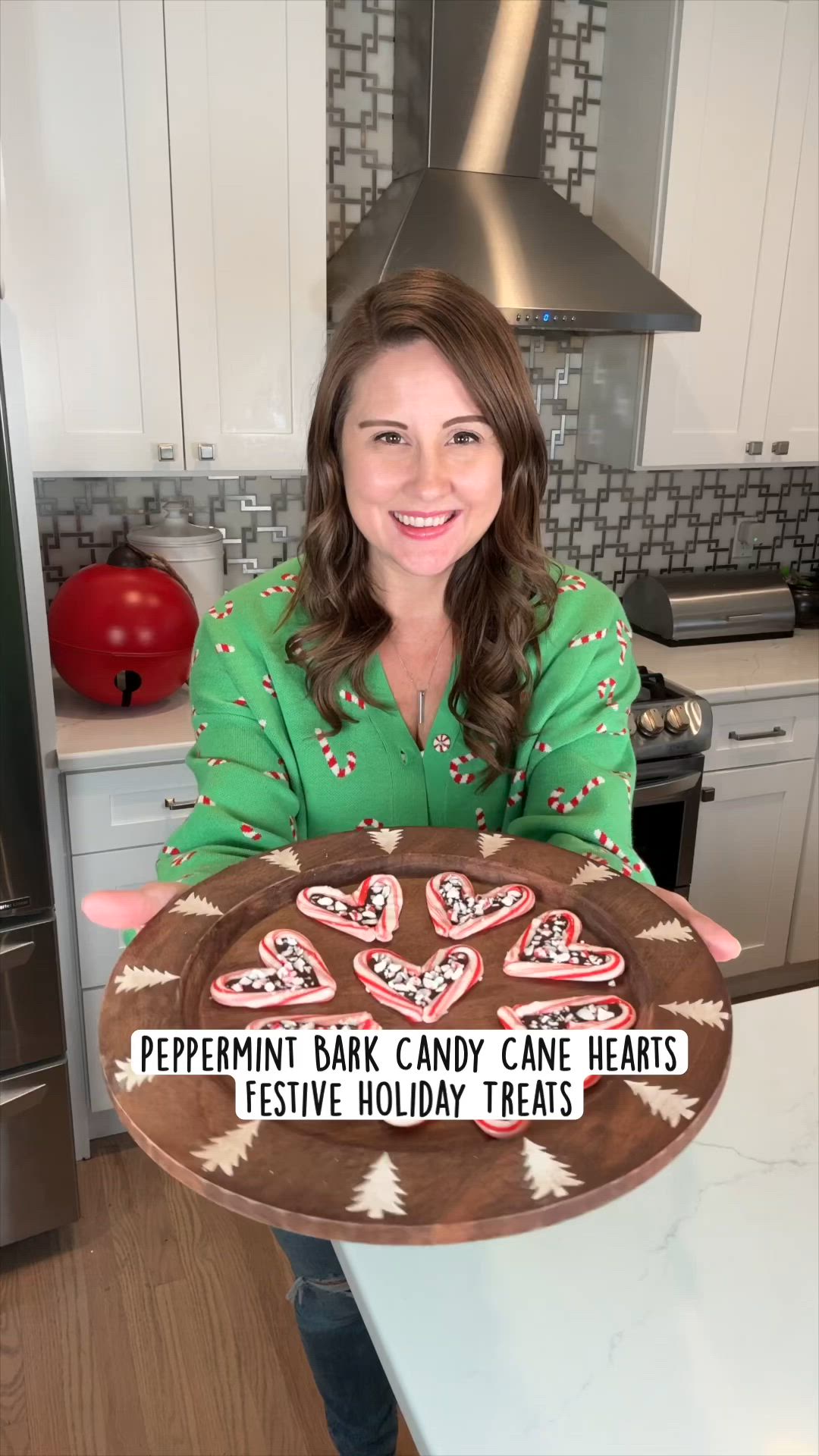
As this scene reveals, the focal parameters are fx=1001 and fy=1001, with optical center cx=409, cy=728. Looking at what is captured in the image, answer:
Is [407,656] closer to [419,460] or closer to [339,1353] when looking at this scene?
[419,460]

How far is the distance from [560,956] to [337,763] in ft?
1.58

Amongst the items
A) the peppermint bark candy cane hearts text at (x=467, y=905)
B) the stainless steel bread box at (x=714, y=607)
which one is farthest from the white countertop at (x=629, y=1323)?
the stainless steel bread box at (x=714, y=607)

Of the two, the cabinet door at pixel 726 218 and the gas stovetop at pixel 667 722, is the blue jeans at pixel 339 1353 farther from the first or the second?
the cabinet door at pixel 726 218

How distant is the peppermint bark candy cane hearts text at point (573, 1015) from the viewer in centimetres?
76

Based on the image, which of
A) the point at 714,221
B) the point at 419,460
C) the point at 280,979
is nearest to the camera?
the point at 280,979

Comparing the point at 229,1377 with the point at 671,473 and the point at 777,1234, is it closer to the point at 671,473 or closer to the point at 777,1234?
the point at 777,1234

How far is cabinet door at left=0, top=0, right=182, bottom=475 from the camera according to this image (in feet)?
6.08

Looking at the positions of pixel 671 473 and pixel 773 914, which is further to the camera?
pixel 671 473

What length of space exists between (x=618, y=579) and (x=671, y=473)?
34 centimetres

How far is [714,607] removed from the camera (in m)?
2.81

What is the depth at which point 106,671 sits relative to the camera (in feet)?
6.71

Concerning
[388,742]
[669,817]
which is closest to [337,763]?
[388,742]

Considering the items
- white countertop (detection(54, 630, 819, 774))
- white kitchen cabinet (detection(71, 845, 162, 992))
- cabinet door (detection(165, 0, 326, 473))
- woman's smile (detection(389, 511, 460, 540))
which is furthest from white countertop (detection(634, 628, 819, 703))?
woman's smile (detection(389, 511, 460, 540))

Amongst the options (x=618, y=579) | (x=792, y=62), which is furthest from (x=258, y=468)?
(x=792, y=62)
